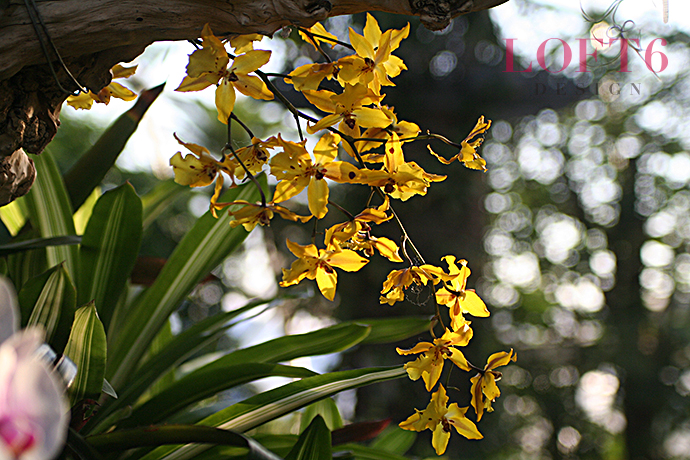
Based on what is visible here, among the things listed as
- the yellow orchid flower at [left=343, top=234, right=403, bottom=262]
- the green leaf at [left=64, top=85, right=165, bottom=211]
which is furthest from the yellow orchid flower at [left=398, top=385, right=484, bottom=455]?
the green leaf at [left=64, top=85, right=165, bottom=211]

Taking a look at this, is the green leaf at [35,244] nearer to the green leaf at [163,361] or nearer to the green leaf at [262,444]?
the green leaf at [163,361]

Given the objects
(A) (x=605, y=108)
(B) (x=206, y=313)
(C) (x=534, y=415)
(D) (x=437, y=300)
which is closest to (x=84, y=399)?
(D) (x=437, y=300)

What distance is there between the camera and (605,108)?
120 inches

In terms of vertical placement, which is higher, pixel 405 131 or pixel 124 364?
pixel 405 131

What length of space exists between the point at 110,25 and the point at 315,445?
43 centimetres

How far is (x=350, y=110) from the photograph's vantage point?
0.34m

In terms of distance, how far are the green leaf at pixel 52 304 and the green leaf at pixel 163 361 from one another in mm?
123

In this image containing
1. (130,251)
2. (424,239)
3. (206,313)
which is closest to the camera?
(130,251)

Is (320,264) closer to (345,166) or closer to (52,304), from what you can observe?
(345,166)

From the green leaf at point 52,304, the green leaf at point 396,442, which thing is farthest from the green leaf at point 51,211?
the green leaf at point 396,442

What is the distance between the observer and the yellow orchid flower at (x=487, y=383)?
37 cm

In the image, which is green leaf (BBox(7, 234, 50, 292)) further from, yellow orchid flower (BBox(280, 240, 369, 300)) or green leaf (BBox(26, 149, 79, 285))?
yellow orchid flower (BBox(280, 240, 369, 300))

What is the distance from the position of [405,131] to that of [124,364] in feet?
1.84

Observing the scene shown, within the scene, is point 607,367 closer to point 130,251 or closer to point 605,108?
point 605,108
